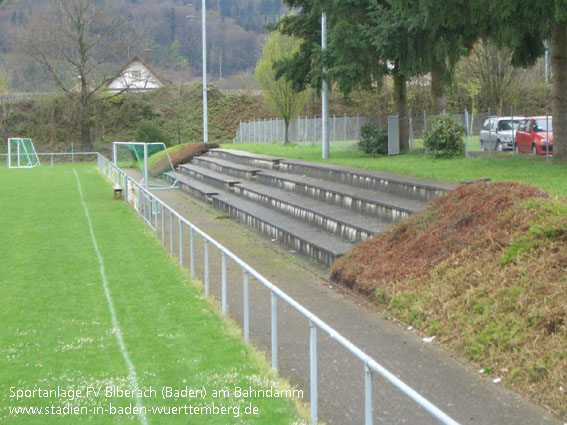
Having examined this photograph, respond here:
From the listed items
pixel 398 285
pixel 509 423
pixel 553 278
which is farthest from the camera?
pixel 398 285

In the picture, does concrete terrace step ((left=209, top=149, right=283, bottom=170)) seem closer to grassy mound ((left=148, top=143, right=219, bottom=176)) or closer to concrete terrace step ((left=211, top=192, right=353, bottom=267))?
grassy mound ((left=148, top=143, right=219, bottom=176))

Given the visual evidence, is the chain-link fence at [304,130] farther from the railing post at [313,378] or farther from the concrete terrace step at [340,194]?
the railing post at [313,378]

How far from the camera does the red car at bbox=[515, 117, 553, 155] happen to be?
24.4 meters

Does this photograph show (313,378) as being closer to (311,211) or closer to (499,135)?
(311,211)

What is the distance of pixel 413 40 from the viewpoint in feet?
70.7

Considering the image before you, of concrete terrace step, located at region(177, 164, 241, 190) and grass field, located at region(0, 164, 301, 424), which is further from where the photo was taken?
concrete terrace step, located at region(177, 164, 241, 190)

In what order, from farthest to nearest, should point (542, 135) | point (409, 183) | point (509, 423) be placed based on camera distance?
point (542, 135), point (409, 183), point (509, 423)

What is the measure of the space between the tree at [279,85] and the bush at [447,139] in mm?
22984

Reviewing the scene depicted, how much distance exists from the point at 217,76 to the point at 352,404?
132 meters

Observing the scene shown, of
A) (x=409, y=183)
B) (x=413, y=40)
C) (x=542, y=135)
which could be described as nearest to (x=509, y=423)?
(x=409, y=183)

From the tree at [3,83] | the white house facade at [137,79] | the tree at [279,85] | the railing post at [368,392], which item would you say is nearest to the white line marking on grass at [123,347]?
the railing post at [368,392]

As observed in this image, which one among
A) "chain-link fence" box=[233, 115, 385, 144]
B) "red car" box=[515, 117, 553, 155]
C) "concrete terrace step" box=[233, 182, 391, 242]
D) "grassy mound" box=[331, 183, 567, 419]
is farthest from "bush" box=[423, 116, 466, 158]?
"grassy mound" box=[331, 183, 567, 419]

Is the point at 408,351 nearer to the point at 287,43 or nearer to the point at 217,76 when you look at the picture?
the point at 287,43

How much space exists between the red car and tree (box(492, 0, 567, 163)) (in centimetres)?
465
